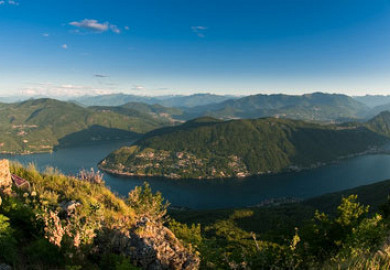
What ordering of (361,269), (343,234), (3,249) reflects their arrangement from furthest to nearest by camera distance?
(343,234) → (3,249) → (361,269)

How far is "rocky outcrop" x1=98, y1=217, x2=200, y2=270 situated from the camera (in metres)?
17.1

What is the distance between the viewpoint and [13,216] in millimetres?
15117

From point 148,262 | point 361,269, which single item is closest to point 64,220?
point 148,262

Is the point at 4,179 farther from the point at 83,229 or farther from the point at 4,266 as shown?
the point at 4,266

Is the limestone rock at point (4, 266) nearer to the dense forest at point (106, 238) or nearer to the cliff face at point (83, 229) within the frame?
the cliff face at point (83, 229)

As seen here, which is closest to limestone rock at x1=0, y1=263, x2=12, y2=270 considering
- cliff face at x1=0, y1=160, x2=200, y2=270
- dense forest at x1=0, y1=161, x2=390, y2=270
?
cliff face at x1=0, y1=160, x2=200, y2=270

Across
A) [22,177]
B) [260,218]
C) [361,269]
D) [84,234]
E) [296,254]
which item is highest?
[361,269]

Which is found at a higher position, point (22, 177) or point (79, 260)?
point (22, 177)

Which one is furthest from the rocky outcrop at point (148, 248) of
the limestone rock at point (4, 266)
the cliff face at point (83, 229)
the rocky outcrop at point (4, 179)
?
the rocky outcrop at point (4, 179)

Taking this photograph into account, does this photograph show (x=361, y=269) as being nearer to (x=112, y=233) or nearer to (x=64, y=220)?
(x=112, y=233)

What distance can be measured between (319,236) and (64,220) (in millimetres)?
29303

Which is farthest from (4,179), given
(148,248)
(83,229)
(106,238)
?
(148,248)

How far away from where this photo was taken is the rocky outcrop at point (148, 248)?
56.1 feet

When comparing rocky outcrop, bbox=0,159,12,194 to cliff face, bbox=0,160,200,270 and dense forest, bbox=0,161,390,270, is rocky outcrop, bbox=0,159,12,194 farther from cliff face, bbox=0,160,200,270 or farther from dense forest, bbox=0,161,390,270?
dense forest, bbox=0,161,390,270
